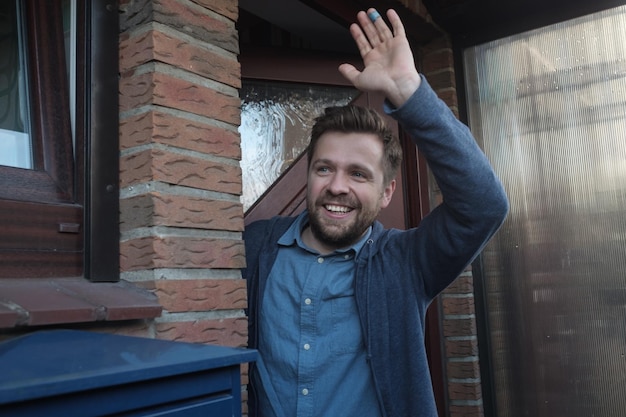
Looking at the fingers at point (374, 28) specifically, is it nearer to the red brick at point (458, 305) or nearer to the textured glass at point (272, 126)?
the textured glass at point (272, 126)

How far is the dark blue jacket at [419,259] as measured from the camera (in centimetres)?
164

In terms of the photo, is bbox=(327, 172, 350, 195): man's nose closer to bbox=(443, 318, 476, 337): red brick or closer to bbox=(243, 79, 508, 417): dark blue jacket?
bbox=(243, 79, 508, 417): dark blue jacket

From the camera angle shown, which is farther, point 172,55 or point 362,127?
point 362,127

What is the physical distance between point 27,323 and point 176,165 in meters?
0.58

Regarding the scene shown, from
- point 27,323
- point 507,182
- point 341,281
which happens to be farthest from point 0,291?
point 507,182

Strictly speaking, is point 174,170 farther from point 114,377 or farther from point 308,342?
point 114,377

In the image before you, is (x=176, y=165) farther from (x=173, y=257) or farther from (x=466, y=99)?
(x=466, y=99)

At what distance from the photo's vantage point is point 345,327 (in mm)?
1841

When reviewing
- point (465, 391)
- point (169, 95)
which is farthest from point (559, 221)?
point (169, 95)

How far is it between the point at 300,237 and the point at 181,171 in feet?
2.00

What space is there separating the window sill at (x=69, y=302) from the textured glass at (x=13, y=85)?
0.34 meters

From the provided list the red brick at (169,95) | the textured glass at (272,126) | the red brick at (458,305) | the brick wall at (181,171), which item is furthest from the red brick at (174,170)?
the red brick at (458,305)

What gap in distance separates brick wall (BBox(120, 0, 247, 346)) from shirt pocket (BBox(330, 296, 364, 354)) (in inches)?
11.6

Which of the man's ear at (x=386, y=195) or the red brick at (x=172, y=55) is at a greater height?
the red brick at (x=172, y=55)
